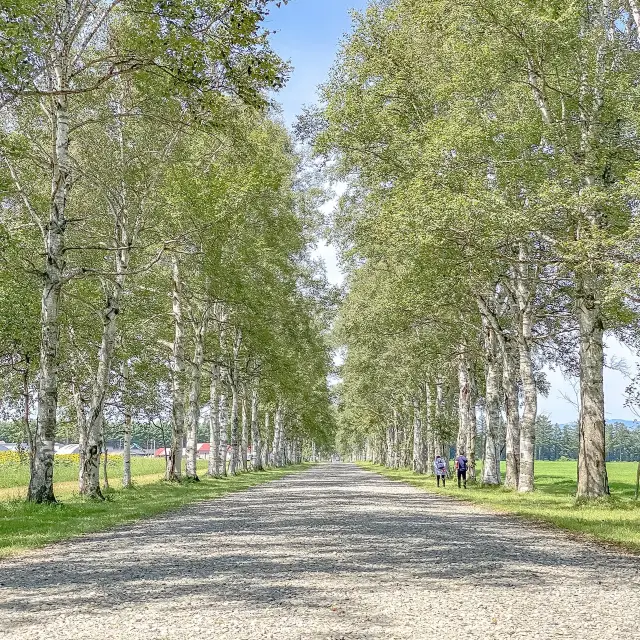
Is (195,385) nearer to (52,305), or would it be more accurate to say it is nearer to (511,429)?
(511,429)

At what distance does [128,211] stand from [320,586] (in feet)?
73.3

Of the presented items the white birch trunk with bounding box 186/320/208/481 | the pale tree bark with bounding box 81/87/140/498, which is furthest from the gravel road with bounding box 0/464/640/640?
the white birch trunk with bounding box 186/320/208/481

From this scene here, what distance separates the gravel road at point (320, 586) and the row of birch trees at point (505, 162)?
839 centimetres

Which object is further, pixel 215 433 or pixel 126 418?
pixel 215 433

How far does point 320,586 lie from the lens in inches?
315

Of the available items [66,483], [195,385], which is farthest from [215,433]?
[66,483]

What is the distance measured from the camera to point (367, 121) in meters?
26.7

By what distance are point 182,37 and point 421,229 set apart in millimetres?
10426

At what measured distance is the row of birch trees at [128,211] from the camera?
14227 millimetres

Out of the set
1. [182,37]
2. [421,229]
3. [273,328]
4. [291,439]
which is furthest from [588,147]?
[291,439]

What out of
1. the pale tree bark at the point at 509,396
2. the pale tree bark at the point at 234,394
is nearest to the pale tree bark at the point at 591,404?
the pale tree bark at the point at 509,396

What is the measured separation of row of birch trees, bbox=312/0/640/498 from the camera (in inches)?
798

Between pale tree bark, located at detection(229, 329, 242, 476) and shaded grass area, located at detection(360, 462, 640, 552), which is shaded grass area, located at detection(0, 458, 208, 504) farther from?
shaded grass area, located at detection(360, 462, 640, 552)

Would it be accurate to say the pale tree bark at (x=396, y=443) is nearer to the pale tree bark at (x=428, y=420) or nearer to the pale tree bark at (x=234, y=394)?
the pale tree bark at (x=428, y=420)
